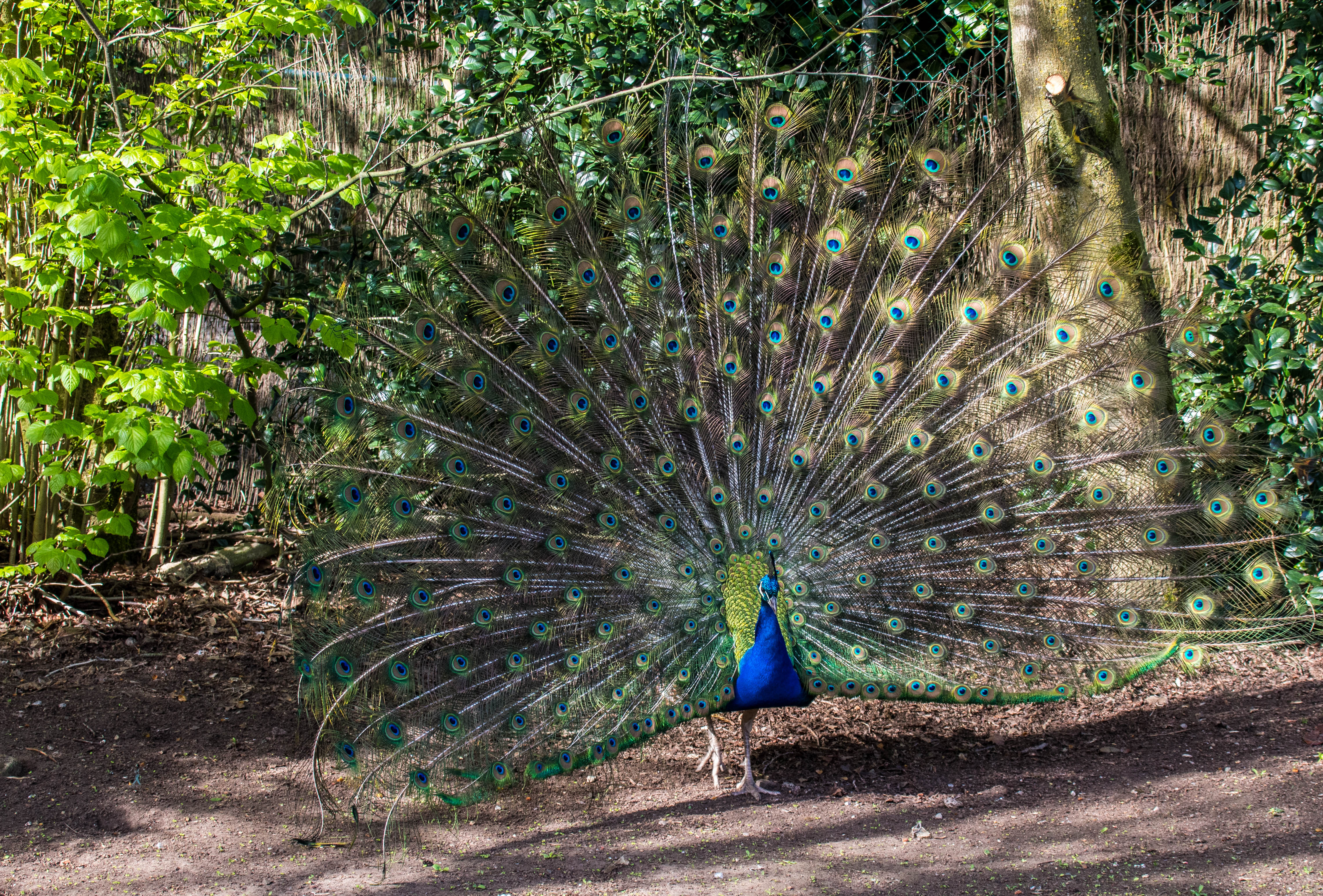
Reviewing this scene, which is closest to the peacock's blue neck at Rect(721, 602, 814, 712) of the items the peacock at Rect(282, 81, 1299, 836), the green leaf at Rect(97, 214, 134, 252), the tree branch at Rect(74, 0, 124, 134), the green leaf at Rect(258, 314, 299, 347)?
the peacock at Rect(282, 81, 1299, 836)

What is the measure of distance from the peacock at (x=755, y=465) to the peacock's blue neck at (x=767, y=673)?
1 cm

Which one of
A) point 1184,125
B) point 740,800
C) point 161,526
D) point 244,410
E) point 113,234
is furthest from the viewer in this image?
point 161,526

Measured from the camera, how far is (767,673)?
370 cm

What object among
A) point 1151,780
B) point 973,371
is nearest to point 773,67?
point 973,371

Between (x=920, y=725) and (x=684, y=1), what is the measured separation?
4.08 meters

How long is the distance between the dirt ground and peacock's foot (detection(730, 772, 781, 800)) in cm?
3

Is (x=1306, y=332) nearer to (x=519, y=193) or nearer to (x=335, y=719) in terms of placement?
(x=519, y=193)

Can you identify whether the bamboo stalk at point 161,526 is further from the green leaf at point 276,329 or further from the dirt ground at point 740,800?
the green leaf at point 276,329

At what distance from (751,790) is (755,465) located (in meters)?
1.26

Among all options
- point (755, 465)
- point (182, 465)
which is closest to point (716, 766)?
point (755, 465)

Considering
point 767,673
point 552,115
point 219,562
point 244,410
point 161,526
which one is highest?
point 552,115

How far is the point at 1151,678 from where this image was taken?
15.8ft

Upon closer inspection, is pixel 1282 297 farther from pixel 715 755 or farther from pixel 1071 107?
pixel 715 755

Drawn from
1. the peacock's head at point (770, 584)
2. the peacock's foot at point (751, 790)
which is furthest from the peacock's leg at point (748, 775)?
the peacock's head at point (770, 584)
